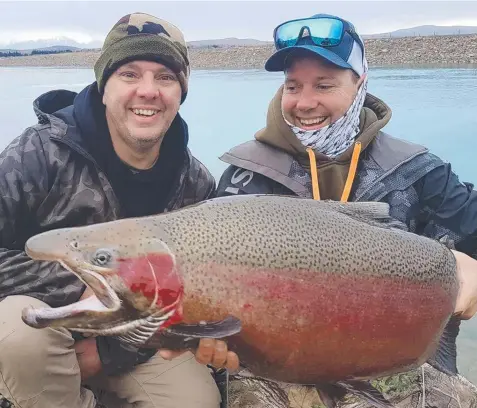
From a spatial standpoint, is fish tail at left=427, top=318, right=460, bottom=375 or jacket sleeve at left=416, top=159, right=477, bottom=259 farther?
jacket sleeve at left=416, top=159, right=477, bottom=259

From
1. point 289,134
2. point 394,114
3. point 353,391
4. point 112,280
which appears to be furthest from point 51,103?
point 394,114

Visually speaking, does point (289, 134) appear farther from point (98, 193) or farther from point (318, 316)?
point (318, 316)

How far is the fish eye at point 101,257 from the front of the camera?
172 cm

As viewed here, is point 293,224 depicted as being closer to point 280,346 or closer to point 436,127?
point 280,346

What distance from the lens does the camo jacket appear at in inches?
98.6

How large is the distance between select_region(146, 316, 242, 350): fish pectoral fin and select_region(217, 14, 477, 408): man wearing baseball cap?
3.40ft

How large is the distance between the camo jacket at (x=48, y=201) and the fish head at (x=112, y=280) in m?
0.84

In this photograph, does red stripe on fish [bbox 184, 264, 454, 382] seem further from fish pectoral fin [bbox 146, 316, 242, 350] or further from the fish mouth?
the fish mouth

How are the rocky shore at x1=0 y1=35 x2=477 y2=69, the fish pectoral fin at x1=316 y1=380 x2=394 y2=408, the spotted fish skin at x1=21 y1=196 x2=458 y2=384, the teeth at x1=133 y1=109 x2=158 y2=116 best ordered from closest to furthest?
1. the spotted fish skin at x1=21 y1=196 x2=458 y2=384
2. the fish pectoral fin at x1=316 y1=380 x2=394 y2=408
3. the teeth at x1=133 y1=109 x2=158 y2=116
4. the rocky shore at x1=0 y1=35 x2=477 y2=69

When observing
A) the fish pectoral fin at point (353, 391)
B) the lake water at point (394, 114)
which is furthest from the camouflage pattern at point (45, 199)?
the lake water at point (394, 114)

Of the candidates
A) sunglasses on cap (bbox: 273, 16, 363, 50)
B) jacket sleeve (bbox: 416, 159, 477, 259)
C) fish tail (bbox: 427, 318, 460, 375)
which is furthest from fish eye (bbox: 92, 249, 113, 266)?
jacket sleeve (bbox: 416, 159, 477, 259)

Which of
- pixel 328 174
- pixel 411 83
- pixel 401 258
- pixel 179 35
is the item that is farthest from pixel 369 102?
pixel 411 83

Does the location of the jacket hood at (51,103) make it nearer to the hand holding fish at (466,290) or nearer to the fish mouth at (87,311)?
the fish mouth at (87,311)

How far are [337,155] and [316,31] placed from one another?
555 mm
